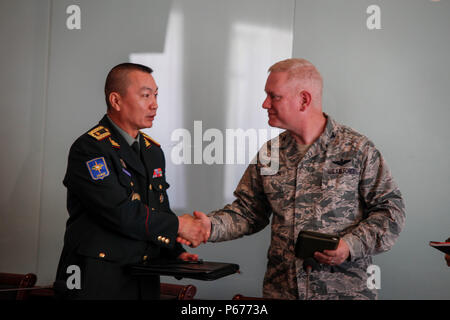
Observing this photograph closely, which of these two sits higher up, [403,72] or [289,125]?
[403,72]

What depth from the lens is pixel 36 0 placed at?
3.54m

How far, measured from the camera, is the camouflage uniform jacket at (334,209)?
201cm

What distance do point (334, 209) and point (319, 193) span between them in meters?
0.10

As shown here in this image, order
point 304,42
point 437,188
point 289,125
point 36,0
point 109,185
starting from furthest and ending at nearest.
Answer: point 36,0 < point 304,42 < point 437,188 < point 289,125 < point 109,185

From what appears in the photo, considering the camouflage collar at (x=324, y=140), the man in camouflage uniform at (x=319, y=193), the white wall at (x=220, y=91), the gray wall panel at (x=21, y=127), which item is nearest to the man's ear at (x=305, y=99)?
the man in camouflage uniform at (x=319, y=193)

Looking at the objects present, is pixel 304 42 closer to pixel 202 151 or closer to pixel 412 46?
pixel 412 46

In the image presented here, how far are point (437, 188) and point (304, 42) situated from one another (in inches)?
48.6

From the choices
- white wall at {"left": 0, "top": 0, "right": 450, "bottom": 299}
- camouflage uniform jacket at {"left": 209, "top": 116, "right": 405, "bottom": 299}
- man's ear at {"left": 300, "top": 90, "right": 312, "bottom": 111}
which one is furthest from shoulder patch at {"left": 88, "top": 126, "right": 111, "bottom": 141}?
white wall at {"left": 0, "top": 0, "right": 450, "bottom": 299}

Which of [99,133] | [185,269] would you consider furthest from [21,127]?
[185,269]

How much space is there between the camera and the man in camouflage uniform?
79.1 inches

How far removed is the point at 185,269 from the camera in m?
1.81

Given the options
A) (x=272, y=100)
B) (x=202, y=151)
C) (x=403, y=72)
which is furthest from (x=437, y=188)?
(x=202, y=151)

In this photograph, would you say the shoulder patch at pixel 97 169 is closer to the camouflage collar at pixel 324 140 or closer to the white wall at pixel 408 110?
the camouflage collar at pixel 324 140

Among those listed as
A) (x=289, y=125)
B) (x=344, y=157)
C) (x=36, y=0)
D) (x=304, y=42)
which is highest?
(x=36, y=0)
